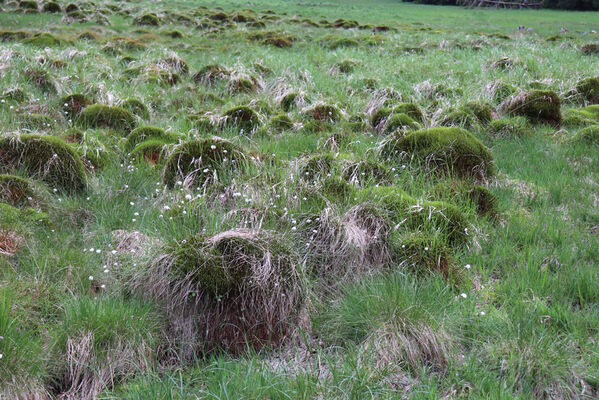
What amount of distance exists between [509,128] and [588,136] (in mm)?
1021

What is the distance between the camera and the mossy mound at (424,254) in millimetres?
3881

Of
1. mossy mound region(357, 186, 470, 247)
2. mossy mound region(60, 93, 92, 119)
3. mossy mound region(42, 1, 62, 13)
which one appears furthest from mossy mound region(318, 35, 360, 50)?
mossy mound region(357, 186, 470, 247)

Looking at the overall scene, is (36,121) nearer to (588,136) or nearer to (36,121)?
(36,121)

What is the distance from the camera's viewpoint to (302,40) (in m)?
16.7

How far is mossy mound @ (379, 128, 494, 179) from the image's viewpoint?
5.59 meters

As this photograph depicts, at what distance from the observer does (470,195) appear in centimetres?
503

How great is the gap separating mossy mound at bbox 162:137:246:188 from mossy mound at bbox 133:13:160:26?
50.4ft

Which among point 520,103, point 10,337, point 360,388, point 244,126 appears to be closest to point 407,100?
point 520,103

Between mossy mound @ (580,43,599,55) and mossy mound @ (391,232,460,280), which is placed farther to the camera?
mossy mound @ (580,43,599,55)

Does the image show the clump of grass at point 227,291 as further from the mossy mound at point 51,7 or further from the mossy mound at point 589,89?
the mossy mound at point 51,7

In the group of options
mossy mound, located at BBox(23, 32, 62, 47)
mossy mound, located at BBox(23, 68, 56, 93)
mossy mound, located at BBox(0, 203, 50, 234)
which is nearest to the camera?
mossy mound, located at BBox(0, 203, 50, 234)

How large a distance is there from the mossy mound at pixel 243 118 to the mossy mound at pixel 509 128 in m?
3.54

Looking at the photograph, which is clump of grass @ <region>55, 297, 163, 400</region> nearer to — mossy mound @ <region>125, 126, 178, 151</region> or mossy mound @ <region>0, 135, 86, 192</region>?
mossy mound @ <region>0, 135, 86, 192</region>

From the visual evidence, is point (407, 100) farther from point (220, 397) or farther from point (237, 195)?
point (220, 397)
